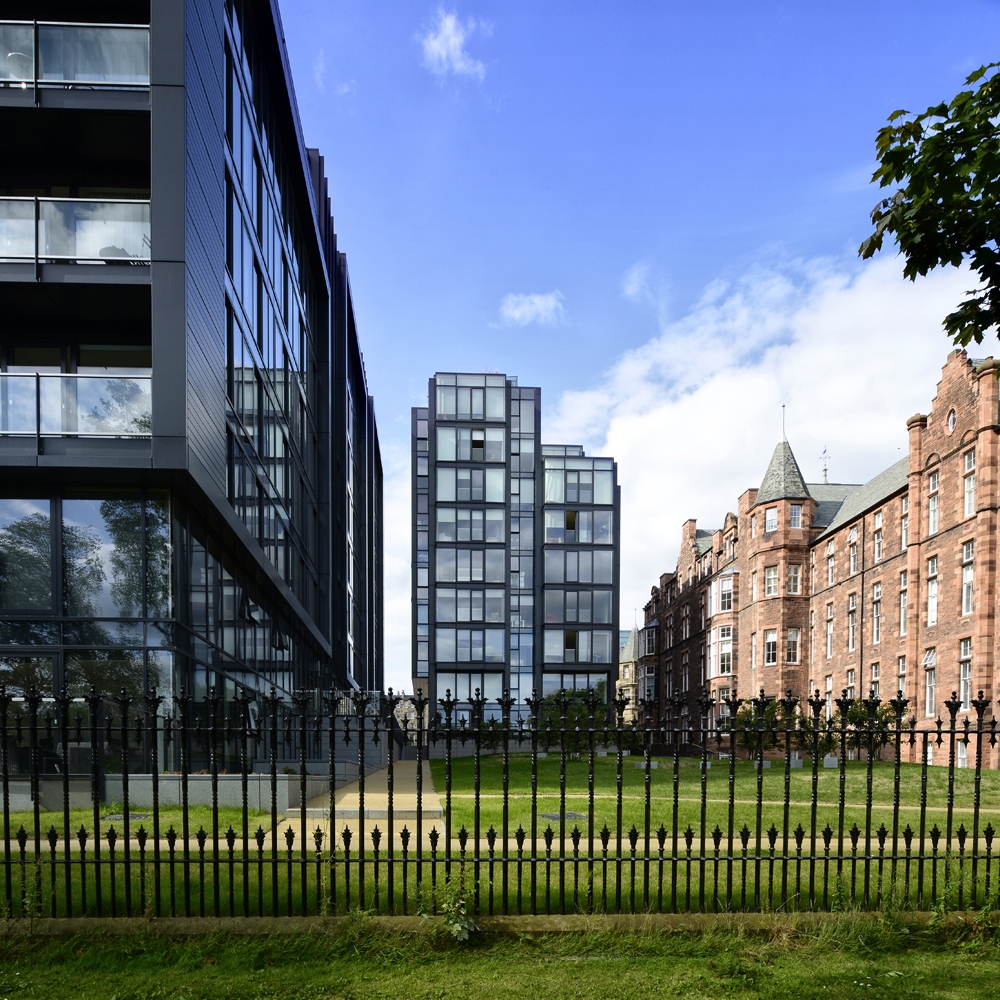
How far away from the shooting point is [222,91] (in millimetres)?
19703

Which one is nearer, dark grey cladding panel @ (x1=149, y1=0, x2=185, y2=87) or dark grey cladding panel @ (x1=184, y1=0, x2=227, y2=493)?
dark grey cladding panel @ (x1=149, y1=0, x2=185, y2=87)

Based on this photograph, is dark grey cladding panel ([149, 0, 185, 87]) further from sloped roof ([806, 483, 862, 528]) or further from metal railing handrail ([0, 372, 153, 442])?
sloped roof ([806, 483, 862, 528])

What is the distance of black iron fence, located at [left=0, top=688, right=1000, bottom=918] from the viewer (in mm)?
7047

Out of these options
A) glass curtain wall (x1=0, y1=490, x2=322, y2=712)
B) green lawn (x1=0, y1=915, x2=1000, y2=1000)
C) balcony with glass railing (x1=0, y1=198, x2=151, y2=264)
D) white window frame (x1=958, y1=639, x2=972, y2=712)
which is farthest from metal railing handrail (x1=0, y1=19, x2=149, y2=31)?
white window frame (x1=958, y1=639, x2=972, y2=712)

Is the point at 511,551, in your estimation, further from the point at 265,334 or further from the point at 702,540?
the point at 265,334

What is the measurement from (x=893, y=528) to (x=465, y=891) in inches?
1695

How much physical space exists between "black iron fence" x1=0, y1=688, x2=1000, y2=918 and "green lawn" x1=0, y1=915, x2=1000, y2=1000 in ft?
0.99

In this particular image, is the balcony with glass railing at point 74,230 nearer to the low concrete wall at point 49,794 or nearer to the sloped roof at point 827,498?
the low concrete wall at point 49,794

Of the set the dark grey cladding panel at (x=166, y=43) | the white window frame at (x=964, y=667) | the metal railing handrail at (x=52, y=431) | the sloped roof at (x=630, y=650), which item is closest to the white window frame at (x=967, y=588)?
the white window frame at (x=964, y=667)

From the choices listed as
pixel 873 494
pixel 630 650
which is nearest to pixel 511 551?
pixel 873 494

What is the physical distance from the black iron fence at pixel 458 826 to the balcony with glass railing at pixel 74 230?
27.5 ft

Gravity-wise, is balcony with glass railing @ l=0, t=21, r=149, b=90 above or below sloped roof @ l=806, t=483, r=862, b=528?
above

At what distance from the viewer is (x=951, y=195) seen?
6766 millimetres

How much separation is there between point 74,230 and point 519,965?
15.4m
